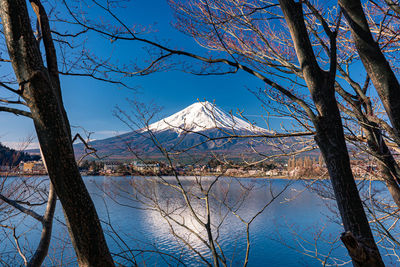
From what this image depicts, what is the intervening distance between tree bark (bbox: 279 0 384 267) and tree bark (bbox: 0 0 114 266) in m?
1.11

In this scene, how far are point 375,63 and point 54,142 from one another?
1.82m

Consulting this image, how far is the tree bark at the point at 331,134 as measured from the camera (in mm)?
1163

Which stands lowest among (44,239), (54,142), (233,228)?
(233,228)

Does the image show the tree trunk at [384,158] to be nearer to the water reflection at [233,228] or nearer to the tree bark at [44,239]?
the tree bark at [44,239]

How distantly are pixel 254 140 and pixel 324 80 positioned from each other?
111 cm

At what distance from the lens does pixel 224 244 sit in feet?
39.9

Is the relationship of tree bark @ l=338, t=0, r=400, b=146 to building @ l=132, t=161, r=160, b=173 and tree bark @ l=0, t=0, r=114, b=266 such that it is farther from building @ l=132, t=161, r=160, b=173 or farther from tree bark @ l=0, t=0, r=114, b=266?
building @ l=132, t=161, r=160, b=173

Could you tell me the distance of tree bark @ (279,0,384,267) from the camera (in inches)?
45.8

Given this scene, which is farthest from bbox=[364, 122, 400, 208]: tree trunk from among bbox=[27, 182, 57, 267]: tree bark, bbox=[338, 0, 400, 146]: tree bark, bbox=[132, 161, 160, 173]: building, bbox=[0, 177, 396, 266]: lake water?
bbox=[0, 177, 396, 266]: lake water

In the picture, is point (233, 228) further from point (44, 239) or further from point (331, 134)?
point (331, 134)

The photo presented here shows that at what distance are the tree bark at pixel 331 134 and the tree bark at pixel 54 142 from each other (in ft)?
3.64

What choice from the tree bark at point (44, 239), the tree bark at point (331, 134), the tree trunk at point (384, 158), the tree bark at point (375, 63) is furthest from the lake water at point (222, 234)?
the tree bark at point (331, 134)

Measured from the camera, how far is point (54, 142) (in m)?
1.12

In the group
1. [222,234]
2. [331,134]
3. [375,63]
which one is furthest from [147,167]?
[222,234]
